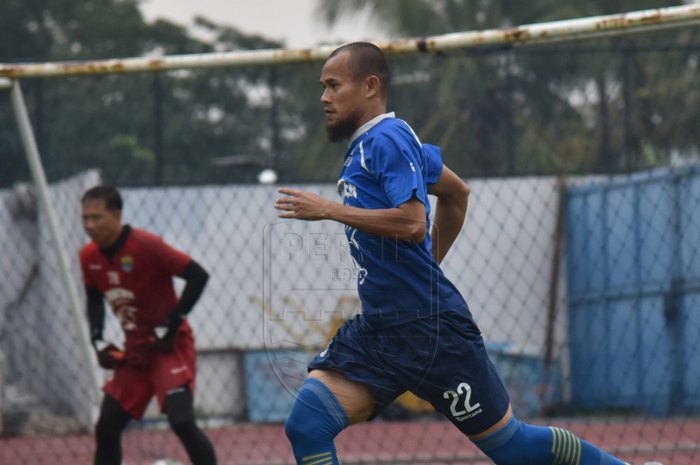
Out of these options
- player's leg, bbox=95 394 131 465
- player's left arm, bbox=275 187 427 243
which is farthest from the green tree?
player's left arm, bbox=275 187 427 243

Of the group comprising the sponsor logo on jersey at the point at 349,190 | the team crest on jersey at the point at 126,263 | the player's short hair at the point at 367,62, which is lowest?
the team crest on jersey at the point at 126,263

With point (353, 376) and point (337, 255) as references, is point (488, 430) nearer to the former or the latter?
point (353, 376)

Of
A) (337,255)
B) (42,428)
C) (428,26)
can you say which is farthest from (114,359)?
(428,26)

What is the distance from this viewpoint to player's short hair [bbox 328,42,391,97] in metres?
3.21

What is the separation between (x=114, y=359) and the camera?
4.86 meters

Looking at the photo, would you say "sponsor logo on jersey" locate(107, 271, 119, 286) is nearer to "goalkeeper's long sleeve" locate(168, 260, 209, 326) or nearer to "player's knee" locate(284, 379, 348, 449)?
"goalkeeper's long sleeve" locate(168, 260, 209, 326)

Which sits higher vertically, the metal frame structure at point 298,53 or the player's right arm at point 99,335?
the metal frame structure at point 298,53

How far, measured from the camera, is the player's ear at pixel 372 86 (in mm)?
3219

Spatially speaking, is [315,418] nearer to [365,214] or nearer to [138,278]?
[365,214]

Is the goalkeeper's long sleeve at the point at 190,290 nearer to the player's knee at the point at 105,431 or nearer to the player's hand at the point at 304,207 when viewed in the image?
the player's knee at the point at 105,431

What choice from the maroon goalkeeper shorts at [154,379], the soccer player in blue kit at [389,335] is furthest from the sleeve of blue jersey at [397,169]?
the maroon goalkeeper shorts at [154,379]

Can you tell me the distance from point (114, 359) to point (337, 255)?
1.43m

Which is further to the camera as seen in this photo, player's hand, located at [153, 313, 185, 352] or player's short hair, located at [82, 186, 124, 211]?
player's short hair, located at [82, 186, 124, 211]

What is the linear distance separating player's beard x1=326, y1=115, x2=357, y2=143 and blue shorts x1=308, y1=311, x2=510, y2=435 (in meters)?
0.69
